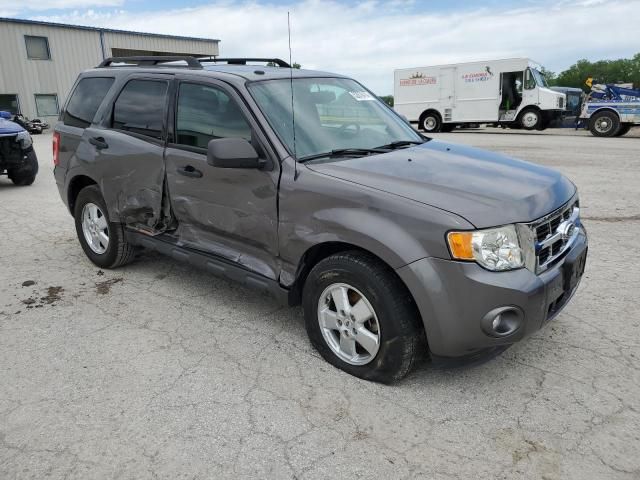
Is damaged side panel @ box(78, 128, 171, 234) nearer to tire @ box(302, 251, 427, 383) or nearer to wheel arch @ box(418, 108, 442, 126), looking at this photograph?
tire @ box(302, 251, 427, 383)

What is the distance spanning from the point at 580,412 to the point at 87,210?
4.33 metres

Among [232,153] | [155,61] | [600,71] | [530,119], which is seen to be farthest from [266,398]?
Result: [600,71]

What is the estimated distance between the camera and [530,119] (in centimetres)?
2089

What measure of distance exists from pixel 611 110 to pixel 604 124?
0.54m

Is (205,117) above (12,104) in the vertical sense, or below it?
below

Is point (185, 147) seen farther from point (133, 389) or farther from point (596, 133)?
point (596, 133)

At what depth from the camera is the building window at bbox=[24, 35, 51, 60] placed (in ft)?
92.2

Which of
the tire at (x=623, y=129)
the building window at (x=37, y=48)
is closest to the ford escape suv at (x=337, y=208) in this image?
the tire at (x=623, y=129)

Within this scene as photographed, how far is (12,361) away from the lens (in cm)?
332

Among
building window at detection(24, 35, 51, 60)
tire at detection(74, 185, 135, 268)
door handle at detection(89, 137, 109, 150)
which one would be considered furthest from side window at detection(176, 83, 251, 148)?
building window at detection(24, 35, 51, 60)

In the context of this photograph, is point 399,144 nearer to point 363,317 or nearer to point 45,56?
point 363,317

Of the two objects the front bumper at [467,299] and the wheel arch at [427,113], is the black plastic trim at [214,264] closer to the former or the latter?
the front bumper at [467,299]

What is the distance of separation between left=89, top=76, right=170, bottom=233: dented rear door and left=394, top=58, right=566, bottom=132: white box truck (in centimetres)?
1946

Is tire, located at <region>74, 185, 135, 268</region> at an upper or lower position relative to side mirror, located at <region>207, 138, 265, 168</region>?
lower
